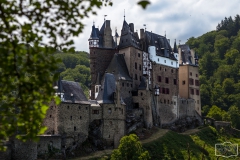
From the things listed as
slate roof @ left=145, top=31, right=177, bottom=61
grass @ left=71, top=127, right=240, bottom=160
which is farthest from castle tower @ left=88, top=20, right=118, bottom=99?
grass @ left=71, top=127, right=240, bottom=160

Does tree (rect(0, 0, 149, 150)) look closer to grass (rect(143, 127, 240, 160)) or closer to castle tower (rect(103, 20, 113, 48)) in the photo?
grass (rect(143, 127, 240, 160))

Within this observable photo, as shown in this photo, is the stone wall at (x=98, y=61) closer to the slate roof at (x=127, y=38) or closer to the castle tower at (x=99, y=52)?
the castle tower at (x=99, y=52)

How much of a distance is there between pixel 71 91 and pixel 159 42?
2483cm

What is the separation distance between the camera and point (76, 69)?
144750 mm

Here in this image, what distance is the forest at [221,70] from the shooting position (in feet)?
321

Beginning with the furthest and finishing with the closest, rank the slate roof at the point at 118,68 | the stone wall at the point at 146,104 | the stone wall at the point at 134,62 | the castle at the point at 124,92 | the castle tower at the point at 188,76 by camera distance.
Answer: the castle tower at the point at 188,76, the stone wall at the point at 134,62, the slate roof at the point at 118,68, the stone wall at the point at 146,104, the castle at the point at 124,92

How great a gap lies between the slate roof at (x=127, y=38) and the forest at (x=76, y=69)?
51.8 metres

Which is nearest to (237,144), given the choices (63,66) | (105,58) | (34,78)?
(105,58)

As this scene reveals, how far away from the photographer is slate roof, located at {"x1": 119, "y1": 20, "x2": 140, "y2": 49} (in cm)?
6431

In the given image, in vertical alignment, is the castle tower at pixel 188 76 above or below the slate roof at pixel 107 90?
above

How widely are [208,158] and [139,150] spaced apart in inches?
618

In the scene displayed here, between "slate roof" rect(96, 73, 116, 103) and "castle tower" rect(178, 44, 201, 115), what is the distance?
23306 millimetres

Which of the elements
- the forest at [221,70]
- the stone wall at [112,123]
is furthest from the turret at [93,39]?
the forest at [221,70]

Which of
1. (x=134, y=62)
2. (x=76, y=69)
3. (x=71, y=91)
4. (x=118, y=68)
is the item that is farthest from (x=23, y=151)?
(x=76, y=69)
